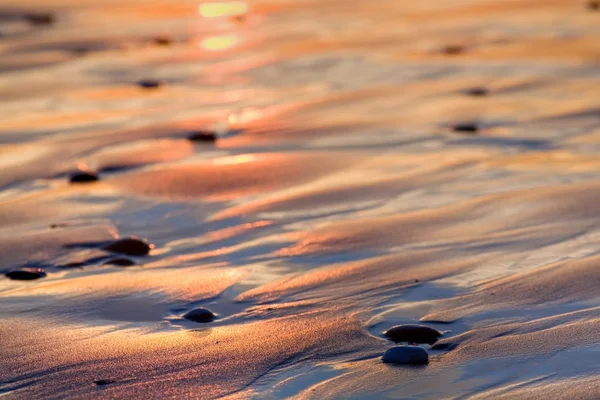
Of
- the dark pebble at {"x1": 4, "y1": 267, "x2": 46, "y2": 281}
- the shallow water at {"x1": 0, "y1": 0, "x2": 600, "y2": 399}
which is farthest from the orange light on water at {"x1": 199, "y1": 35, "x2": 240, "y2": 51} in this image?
the dark pebble at {"x1": 4, "y1": 267, "x2": 46, "y2": 281}

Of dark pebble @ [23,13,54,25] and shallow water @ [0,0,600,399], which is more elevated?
dark pebble @ [23,13,54,25]

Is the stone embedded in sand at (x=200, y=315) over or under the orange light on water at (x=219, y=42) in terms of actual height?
under

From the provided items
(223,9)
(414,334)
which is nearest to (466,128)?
(414,334)

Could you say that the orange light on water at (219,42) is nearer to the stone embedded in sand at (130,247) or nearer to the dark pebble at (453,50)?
the dark pebble at (453,50)

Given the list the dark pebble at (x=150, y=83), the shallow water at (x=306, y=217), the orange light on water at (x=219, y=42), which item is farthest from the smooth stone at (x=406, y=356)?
the orange light on water at (x=219, y=42)

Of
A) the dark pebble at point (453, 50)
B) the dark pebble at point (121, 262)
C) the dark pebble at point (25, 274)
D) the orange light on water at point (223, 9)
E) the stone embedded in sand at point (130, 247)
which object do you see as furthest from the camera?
the orange light on water at point (223, 9)

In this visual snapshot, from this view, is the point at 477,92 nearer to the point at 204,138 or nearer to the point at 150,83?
the point at 204,138

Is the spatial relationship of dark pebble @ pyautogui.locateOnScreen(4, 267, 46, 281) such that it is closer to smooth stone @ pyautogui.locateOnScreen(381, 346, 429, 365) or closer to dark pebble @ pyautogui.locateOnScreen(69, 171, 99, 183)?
dark pebble @ pyautogui.locateOnScreen(69, 171, 99, 183)
